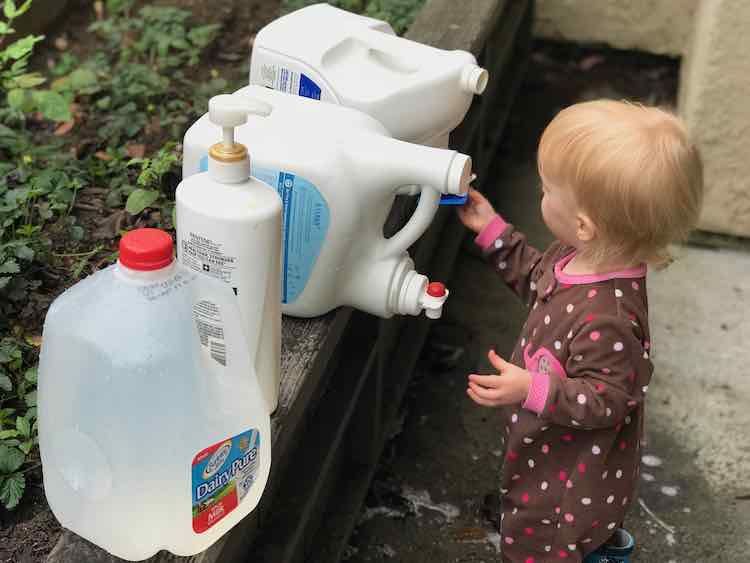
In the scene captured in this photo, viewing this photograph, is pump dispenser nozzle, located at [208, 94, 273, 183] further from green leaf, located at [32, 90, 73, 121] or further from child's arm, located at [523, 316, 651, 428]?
green leaf, located at [32, 90, 73, 121]

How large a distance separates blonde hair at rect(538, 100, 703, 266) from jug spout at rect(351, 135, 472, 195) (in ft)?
0.60

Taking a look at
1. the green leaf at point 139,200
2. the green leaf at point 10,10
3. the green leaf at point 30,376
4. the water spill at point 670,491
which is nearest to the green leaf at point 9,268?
the green leaf at point 30,376

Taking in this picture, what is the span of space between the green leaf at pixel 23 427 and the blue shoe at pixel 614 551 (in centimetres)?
119

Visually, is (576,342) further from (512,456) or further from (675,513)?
(675,513)

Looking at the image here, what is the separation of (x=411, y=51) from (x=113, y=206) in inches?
33.1

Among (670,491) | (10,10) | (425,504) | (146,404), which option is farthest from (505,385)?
(10,10)

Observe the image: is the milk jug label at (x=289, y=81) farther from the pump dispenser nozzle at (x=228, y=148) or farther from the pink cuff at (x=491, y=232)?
the pump dispenser nozzle at (x=228, y=148)

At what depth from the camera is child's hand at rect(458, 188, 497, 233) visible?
2.12m

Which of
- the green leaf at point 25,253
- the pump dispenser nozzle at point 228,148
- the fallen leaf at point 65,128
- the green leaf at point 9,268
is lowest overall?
the fallen leaf at point 65,128

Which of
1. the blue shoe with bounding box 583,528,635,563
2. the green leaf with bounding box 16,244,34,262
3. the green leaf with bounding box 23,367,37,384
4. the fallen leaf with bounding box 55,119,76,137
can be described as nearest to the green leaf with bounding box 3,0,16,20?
the fallen leaf with bounding box 55,119,76,137

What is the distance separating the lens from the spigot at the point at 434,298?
1845mm

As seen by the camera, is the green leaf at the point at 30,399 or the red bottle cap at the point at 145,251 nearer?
the red bottle cap at the point at 145,251

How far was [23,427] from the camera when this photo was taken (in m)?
1.69

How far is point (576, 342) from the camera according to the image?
175 centimetres
